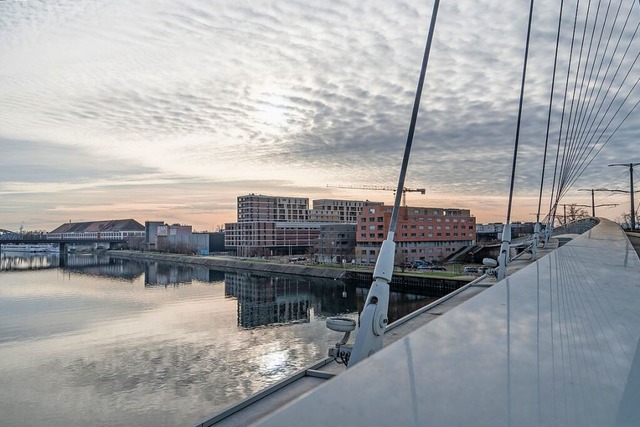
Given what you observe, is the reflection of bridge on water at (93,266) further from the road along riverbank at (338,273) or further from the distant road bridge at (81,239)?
the road along riverbank at (338,273)

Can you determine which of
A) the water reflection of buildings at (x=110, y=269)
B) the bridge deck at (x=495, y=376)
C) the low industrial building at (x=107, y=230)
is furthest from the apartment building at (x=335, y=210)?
the bridge deck at (x=495, y=376)

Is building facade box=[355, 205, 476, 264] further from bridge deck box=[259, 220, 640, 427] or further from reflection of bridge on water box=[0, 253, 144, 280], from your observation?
bridge deck box=[259, 220, 640, 427]

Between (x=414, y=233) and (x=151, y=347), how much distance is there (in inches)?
1108

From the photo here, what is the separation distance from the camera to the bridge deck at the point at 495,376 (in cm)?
68

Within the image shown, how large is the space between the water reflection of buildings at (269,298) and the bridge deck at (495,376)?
16.6 meters

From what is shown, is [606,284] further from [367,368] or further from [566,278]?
[367,368]

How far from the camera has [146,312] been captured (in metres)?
19.9

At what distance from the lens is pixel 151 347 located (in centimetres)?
1372

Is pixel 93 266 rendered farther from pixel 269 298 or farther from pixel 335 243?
pixel 269 298

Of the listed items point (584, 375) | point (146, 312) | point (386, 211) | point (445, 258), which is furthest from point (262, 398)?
point (445, 258)

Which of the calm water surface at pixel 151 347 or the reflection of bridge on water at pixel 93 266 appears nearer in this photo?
the calm water surface at pixel 151 347

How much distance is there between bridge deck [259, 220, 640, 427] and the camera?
2.23 feet

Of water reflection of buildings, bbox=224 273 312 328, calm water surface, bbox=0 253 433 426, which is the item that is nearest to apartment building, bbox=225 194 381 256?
water reflection of buildings, bbox=224 273 312 328

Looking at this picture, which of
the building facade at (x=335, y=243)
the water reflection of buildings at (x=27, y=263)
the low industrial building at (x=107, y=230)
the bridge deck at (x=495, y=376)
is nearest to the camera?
the bridge deck at (x=495, y=376)
